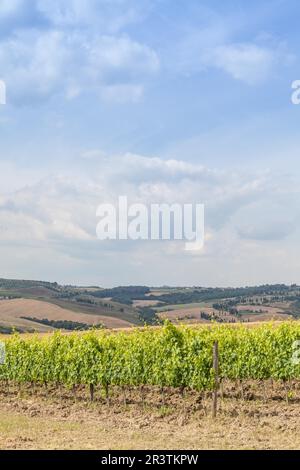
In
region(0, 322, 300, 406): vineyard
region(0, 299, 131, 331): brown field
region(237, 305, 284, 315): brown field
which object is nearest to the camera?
region(0, 322, 300, 406): vineyard

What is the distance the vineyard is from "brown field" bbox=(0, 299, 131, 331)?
66920mm

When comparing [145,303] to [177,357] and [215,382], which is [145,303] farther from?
[215,382]

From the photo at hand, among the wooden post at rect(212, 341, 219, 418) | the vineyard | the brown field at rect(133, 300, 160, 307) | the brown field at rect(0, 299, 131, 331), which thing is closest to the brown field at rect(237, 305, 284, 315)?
the brown field at rect(133, 300, 160, 307)

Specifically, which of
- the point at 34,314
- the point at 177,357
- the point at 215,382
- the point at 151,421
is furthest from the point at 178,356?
the point at 34,314

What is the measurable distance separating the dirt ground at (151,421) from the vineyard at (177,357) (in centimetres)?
81

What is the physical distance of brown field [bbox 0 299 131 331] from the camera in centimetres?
Answer: 10062

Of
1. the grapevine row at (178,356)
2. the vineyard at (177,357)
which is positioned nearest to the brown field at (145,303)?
the vineyard at (177,357)

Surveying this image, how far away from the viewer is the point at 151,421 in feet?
74.7

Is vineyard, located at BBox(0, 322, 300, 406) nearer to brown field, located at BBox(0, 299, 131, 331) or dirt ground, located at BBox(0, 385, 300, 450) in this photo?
dirt ground, located at BBox(0, 385, 300, 450)

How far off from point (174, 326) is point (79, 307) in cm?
9241
